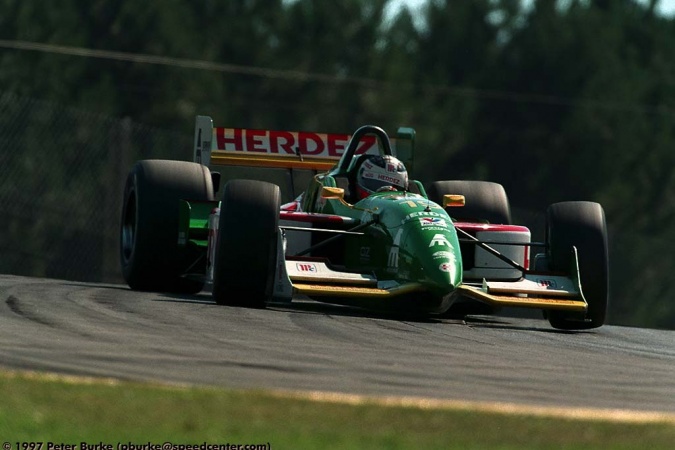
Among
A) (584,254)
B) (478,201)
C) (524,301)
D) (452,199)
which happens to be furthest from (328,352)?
(478,201)

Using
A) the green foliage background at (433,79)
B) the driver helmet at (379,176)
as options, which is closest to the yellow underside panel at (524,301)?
the driver helmet at (379,176)

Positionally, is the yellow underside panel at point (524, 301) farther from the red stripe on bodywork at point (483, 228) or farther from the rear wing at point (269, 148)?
the rear wing at point (269, 148)

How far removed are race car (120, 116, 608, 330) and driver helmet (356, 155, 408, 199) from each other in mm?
11

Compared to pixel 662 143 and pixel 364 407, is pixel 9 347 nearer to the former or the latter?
pixel 364 407

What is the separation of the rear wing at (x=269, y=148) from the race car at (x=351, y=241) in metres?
0.01

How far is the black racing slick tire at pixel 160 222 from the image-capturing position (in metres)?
12.1

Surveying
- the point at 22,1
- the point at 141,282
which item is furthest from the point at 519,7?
the point at 141,282

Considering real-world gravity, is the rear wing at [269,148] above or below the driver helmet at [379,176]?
above

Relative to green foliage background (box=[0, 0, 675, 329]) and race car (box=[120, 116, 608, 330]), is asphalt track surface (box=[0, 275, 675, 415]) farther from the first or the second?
green foliage background (box=[0, 0, 675, 329])

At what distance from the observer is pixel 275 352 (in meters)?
7.26

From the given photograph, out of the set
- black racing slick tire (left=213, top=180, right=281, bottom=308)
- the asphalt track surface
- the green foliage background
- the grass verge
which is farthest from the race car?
the green foliage background

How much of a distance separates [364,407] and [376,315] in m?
5.16

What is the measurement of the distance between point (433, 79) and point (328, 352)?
114 feet

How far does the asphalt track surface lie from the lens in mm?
6258
